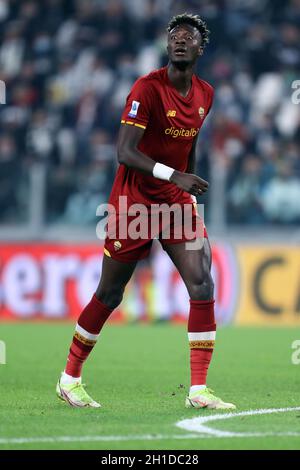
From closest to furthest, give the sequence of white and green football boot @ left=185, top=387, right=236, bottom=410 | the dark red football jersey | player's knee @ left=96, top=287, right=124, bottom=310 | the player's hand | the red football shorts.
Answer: the player's hand
white and green football boot @ left=185, top=387, right=236, bottom=410
the dark red football jersey
the red football shorts
player's knee @ left=96, top=287, right=124, bottom=310

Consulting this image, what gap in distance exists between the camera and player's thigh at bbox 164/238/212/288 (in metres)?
7.16

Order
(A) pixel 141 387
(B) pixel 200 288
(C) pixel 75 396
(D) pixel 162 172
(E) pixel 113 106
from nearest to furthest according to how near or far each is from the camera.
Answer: (D) pixel 162 172 → (B) pixel 200 288 → (C) pixel 75 396 → (A) pixel 141 387 → (E) pixel 113 106

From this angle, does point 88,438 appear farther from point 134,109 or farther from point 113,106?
point 113,106

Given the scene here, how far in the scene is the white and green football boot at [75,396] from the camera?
7.27m

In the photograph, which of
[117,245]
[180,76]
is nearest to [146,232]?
[117,245]

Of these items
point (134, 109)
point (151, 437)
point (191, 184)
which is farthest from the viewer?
point (134, 109)

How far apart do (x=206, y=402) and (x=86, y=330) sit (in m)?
0.97

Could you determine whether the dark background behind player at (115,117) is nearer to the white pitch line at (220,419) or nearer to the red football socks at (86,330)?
the red football socks at (86,330)

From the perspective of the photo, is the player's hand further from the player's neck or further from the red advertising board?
the red advertising board

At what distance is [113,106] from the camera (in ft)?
54.5

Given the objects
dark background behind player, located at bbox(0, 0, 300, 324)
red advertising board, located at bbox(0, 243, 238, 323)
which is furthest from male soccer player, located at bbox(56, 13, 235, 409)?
red advertising board, located at bbox(0, 243, 238, 323)

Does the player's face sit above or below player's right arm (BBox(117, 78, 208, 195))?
above

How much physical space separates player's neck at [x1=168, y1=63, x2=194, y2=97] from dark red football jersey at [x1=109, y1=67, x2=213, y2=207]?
0.11 feet
